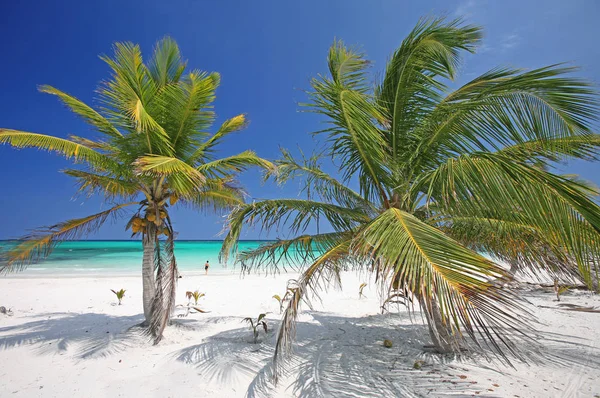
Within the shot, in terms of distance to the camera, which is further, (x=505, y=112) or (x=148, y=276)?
(x=148, y=276)

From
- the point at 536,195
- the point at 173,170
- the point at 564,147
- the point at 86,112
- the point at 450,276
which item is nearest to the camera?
the point at 450,276

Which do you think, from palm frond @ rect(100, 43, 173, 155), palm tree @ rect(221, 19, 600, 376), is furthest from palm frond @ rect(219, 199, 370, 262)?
palm frond @ rect(100, 43, 173, 155)

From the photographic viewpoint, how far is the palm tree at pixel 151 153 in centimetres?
462

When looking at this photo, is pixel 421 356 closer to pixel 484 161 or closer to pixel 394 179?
pixel 394 179

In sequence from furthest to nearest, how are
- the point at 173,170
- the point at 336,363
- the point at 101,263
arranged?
the point at 101,263
the point at 173,170
the point at 336,363

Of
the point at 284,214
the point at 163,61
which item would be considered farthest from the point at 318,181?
the point at 163,61

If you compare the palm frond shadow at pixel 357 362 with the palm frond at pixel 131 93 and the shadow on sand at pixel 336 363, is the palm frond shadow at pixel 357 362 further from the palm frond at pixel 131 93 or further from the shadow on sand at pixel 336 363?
the palm frond at pixel 131 93

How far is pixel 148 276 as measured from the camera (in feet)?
17.0

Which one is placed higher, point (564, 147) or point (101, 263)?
point (564, 147)

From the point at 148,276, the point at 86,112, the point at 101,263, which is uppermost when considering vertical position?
the point at 86,112

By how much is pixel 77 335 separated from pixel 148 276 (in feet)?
5.12

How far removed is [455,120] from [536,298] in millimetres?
6931

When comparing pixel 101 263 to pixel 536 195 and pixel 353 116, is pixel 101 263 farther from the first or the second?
pixel 536 195

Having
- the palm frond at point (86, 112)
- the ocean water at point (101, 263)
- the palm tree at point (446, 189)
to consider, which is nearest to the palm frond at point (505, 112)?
the palm tree at point (446, 189)
